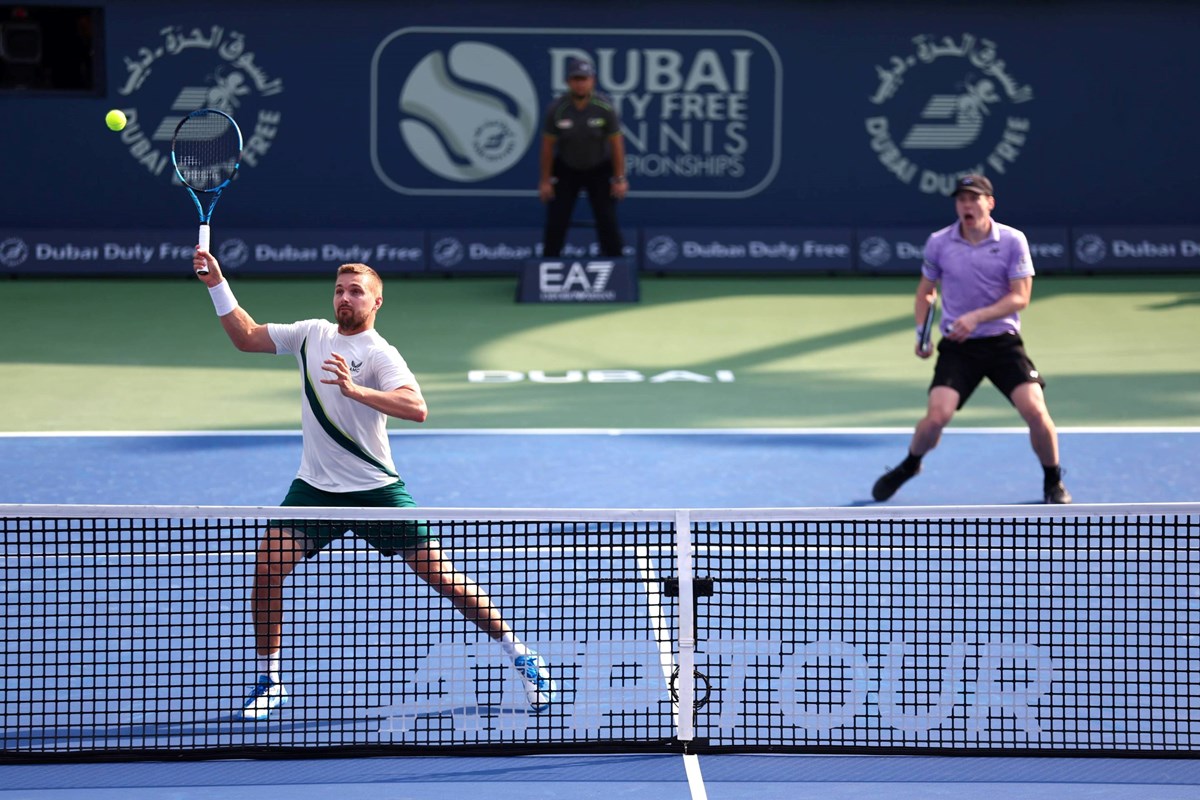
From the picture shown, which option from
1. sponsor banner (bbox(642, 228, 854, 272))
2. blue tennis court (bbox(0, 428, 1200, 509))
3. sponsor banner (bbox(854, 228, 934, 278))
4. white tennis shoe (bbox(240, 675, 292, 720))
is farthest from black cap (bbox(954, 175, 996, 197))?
sponsor banner (bbox(854, 228, 934, 278))

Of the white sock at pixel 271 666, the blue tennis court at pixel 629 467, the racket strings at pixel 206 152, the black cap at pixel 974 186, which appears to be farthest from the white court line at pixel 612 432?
the white sock at pixel 271 666

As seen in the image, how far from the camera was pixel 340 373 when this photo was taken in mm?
5664

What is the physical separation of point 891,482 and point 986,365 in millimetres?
809

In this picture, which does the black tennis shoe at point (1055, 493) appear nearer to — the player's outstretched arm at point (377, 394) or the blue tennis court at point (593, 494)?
the blue tennis court at point (593, 494)

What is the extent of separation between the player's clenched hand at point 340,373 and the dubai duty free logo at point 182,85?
525 inches

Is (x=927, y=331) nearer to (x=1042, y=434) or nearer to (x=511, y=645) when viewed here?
(x=1042, y=434)

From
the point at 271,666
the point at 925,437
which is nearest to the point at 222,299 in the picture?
the point at 271,666

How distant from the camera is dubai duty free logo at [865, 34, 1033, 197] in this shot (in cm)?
1895

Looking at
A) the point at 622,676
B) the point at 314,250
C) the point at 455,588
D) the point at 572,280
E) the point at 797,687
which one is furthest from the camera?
the point at 314,250

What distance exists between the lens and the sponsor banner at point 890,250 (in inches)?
740

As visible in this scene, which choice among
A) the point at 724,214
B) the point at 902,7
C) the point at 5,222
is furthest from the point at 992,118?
the point at 5,222

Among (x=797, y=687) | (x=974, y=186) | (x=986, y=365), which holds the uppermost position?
(x=974, y=186)

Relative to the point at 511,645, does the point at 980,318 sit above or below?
above

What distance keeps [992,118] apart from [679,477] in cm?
1081
